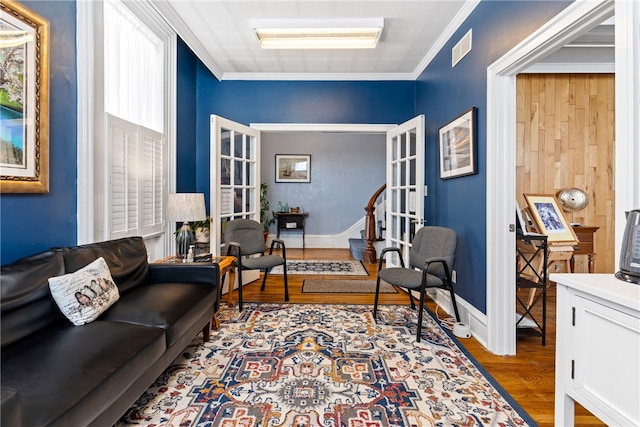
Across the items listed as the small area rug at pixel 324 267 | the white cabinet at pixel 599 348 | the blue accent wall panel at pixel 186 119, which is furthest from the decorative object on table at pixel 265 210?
the white cabinet at pixel 599 348

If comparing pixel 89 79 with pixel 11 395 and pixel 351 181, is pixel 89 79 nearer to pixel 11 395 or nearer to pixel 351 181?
pixel 11 395

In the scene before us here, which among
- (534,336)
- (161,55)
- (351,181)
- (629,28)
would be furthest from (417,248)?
(351,181)

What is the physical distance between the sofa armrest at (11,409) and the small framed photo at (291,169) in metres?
6.60

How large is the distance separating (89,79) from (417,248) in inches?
117

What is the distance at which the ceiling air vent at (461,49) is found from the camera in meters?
2.74

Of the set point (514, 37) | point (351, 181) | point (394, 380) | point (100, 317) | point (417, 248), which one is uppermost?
point (514, 37)

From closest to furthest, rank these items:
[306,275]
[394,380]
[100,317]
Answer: [100,317] → [394,380] → [306,275]

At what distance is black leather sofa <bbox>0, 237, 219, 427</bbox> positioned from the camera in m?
1.08

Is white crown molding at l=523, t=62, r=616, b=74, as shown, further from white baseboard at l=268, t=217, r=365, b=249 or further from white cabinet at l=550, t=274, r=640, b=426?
white baseboard at l=268, t=217, r=365, b=249

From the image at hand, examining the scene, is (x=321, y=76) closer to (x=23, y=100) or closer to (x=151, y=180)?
(x=151, y=180)

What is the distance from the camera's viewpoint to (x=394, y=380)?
1979 mm

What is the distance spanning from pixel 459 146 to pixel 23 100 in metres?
3.09

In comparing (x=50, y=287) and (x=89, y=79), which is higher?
(x=89, y=79)

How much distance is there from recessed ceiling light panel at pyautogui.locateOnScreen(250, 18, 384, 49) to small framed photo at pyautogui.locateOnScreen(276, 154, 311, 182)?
4034 millimetres
